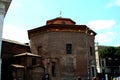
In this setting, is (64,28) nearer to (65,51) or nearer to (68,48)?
(68,48)

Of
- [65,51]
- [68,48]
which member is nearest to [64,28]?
[68,48]

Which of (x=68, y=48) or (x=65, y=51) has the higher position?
(x=68, y=48)

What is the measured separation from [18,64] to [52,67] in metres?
4.47

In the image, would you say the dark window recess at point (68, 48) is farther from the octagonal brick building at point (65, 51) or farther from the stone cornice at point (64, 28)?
the stone cornice at point (64, 28)

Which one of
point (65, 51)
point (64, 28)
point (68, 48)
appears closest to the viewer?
point (65, 51)

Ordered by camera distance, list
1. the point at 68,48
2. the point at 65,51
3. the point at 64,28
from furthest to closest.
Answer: the point at 64,28 → the point at 68,48 → the point at 65,51

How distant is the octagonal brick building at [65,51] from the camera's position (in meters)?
31.7

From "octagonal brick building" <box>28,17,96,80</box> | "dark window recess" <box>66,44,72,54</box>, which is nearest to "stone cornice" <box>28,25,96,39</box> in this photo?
"octagonal brick building" <box>28,17,96,80</box>

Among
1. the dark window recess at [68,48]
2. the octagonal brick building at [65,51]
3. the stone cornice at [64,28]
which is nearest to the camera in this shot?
the octagonal brick building at [65,51]

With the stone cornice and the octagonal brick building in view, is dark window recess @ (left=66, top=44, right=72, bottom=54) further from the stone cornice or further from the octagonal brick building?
the stone cornice

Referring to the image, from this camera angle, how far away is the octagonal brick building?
31.7 metres

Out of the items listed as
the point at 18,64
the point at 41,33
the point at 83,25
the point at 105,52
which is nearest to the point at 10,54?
the point at 18,64

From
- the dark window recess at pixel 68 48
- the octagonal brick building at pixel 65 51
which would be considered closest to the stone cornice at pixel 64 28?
the octagonal brick building at pixel 65 51

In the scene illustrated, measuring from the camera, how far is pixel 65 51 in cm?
3259
